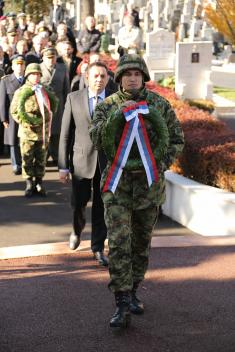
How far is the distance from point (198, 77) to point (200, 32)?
14.7 metres

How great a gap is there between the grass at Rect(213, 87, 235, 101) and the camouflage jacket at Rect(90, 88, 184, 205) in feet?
49.6

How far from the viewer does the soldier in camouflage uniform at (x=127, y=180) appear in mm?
5293

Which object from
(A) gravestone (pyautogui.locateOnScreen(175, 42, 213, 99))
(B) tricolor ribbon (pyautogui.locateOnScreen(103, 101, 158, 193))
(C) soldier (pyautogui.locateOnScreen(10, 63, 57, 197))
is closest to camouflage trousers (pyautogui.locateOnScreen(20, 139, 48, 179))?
(C) soldier (pyautogui.locateOnScreen(10, 63, 57, 197))

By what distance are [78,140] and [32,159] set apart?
3571 millimetres

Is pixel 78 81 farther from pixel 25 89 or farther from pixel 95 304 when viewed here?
pixel 95 304

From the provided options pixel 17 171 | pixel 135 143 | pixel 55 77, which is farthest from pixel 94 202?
pixel 55 77

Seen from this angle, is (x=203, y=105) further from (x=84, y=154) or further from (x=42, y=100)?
(x=84, y=154)

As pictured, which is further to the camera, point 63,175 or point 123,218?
point 63,175

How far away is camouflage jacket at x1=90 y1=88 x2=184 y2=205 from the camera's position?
5363 millimetres

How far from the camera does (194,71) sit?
19.3 metres

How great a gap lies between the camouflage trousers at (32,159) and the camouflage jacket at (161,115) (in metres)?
4.85

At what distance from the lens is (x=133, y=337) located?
5.21 meters

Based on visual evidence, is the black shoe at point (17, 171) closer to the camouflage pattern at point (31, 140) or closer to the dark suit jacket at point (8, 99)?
the dark suit jacket at point (8, 99)

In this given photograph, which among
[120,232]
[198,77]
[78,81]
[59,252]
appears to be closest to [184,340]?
[120,232]
